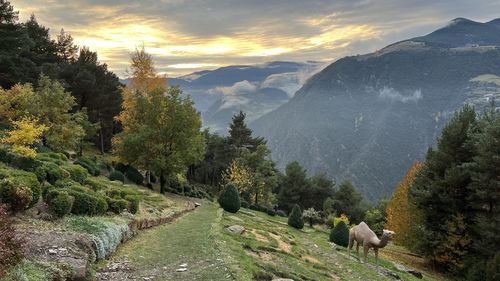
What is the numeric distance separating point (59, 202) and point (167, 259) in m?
5.05

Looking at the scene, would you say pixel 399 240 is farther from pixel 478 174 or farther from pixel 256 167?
pixel 256 167

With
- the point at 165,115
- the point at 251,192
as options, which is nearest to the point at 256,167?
the point at 251,192

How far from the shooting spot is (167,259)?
48.0 feet

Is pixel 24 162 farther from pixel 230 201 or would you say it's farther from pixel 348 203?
pixel 348 203

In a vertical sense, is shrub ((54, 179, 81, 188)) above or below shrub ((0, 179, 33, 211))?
below

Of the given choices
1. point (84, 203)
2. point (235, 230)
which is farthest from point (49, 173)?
point (235, 230)

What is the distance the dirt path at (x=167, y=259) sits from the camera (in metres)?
12.6

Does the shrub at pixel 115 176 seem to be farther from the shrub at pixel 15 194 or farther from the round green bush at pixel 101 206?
the shrub at pixel 15 194

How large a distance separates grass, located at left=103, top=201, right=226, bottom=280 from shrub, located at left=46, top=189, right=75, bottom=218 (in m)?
2.75

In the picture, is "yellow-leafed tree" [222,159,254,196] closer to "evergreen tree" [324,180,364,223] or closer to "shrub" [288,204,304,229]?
"shrub" [288,204,304,229]

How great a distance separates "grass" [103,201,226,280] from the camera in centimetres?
1279

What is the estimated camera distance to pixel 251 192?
195 ft

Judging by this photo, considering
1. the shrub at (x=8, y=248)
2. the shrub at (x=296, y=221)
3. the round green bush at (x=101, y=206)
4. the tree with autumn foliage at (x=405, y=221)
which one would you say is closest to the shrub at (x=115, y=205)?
the round green bush at (x=101, y=206)

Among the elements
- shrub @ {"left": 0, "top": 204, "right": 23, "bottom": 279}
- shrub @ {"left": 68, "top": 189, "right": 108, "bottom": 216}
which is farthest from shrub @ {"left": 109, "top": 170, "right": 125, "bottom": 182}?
shrub @ {"left": 0, "top": 204, "right": 23, "bottom": 279}
